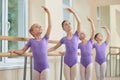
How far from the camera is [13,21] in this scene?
388 cm

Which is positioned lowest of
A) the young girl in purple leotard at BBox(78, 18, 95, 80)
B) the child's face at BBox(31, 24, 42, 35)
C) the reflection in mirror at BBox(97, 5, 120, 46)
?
the young girl in purple leotard at BBox(78, 18, 95, 80)

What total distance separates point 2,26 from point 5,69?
605 millimetres

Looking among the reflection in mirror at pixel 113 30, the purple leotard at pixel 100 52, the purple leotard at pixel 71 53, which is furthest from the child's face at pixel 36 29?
the reflection in mirror at pixel 113 30

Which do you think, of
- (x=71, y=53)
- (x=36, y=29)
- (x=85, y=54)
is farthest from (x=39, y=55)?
Answer: (x=85, y=54)

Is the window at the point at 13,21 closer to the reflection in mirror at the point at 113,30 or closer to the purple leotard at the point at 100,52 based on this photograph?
the purple leotard at the point at 100,52

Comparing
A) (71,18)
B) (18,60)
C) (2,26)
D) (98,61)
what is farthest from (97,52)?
(71,18)

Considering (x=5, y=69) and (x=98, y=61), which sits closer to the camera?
(x=5, y=69)

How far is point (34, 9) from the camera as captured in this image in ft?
13.5

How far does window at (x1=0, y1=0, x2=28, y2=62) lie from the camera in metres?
3.56

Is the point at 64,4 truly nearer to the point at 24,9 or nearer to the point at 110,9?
the point at 110,9

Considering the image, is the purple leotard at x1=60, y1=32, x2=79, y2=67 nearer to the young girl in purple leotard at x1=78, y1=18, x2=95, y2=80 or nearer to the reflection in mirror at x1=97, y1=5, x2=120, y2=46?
the young girl in purple leotard at x1=78, y1=18, x2=95, y2=80

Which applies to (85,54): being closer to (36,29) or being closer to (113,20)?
(36,29)

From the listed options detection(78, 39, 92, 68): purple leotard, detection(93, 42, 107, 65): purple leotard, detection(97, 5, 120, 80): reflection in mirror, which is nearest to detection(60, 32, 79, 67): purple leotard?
detection(78, 39, 92, 68): purple leotard

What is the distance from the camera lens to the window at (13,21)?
3.56 metres
